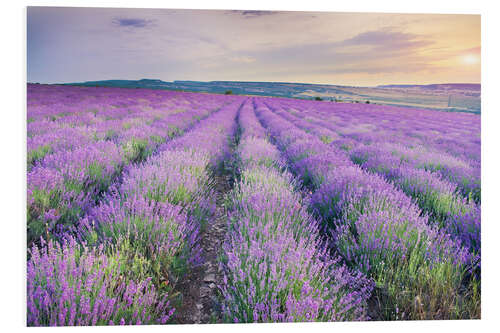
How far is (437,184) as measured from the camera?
2.80 metres

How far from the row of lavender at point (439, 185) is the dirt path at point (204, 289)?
5.62ft

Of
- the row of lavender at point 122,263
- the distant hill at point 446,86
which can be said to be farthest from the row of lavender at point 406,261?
the distant hill at point 446,86

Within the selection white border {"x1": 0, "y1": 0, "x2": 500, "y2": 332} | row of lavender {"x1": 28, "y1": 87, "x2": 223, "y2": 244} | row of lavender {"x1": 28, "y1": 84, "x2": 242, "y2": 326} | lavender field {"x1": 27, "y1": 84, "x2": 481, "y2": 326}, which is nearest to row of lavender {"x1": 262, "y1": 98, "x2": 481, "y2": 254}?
lavender field {"x1": 27, "y1": 84, "x2": 481, "y2": 326}

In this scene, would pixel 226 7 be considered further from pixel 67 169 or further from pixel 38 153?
pixel 38 153

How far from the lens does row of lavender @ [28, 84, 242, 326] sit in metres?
1.26

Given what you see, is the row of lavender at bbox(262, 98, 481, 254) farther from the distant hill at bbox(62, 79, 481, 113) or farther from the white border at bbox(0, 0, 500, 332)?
the distant hill at bbox(62, 79, 481, 113)

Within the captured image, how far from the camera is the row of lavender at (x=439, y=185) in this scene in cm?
220

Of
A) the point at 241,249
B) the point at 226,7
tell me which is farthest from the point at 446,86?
the point at 241,249

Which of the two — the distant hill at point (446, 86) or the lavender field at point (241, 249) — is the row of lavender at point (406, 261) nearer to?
the lavender field at point (241, 249)

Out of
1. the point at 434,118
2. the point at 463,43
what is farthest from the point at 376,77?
the point at 434,118

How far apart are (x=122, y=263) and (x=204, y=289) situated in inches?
22.7

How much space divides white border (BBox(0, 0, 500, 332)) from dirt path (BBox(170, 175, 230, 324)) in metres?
0.05

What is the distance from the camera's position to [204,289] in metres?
1.79
